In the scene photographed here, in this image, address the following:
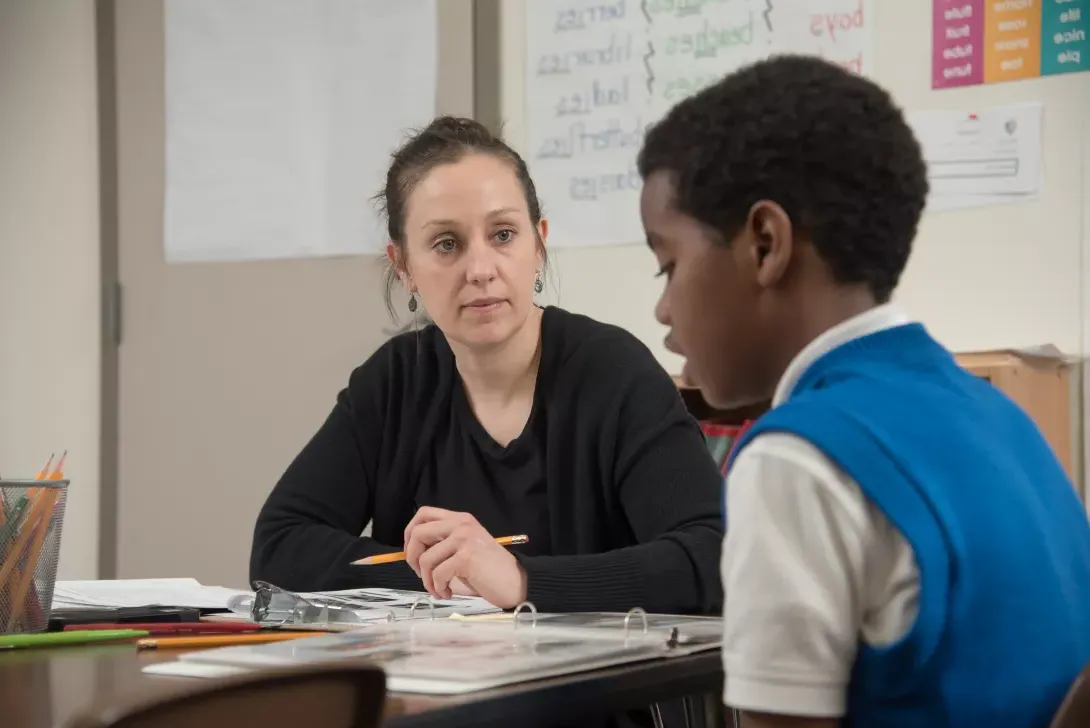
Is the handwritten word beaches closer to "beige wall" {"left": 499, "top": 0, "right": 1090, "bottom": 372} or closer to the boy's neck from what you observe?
"beige wall" {"left": 499, "top": 0, "right": 1090, "bottom": 372}

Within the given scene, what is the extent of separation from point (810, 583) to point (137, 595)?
0.99 metres

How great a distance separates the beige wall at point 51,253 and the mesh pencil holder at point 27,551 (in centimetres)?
239

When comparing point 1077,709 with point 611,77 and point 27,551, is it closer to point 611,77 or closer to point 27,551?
point 27,551

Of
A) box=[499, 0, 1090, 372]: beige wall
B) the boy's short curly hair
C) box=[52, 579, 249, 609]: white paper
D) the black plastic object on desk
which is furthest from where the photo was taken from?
box=[499, 0, 1090, 372]: beige wall

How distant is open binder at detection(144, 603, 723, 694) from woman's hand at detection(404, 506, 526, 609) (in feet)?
0.30

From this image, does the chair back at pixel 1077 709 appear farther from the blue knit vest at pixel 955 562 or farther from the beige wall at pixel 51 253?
the beige wall at pixel 51 253

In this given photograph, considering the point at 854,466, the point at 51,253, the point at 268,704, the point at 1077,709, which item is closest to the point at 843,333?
the point at 854,466

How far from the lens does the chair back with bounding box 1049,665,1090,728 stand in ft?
2.34

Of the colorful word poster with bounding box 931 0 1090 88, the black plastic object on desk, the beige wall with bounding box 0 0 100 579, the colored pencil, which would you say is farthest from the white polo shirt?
the beige wall with bounding box 0 0 100 579

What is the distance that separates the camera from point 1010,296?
2504 mm

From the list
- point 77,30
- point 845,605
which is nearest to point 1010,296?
point 845,605

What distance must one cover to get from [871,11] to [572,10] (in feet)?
2.32

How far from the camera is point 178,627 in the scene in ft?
4.11

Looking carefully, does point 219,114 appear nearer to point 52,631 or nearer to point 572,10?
point 572,10
